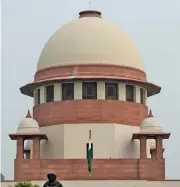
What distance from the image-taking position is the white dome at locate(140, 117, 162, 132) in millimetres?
34438

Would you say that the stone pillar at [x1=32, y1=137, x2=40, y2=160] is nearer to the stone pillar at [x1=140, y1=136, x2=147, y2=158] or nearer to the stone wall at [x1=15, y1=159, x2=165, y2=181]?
the stone wall at [x1=15, y1=159, x2=165, y2=181]

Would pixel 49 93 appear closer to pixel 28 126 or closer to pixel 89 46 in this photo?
pixel 28 126

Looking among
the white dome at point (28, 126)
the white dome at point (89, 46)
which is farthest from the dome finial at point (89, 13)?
the white dome at point (28, 126)

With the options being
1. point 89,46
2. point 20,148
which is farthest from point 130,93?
point 20,148

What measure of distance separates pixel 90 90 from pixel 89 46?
206 cm

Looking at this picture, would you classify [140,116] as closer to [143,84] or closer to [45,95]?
[143,84]

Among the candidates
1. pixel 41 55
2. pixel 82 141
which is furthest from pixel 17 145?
pixel 41 55

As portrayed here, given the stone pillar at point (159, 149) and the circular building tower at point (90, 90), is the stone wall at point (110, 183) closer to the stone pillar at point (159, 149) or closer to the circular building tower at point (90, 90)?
the stone pillar at point (159, 149)

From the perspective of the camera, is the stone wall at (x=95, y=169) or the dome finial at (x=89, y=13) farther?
the dome finial at (x=89, y=13)

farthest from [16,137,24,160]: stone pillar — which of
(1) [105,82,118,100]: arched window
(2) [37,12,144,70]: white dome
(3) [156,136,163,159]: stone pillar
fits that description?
(3) [156,136,163,159]: stone pillar

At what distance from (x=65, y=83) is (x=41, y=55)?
247cm

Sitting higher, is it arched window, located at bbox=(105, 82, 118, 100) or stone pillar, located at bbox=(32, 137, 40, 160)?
arched window, located at bbox=(105, 82, 118, 100)

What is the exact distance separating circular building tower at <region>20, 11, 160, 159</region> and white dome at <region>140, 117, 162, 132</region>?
85 centimetres

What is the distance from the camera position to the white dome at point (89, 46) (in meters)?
35.9
